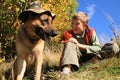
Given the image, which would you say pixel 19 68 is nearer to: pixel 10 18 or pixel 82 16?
pixel 82 16

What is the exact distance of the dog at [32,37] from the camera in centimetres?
695

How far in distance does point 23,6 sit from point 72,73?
3.94 metres

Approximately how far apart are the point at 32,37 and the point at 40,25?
0.44 m

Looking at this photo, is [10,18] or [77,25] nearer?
[77,25]

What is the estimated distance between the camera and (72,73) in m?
7.36

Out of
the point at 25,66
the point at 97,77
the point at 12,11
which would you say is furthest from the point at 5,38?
the point at 97,77

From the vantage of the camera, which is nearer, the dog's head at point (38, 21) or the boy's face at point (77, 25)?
the dog's head at point (38, 21)

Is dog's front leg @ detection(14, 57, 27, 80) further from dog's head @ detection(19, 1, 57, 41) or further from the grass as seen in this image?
dog's head @ detection(19, 1, 57, 41)

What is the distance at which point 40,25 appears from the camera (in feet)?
22.8

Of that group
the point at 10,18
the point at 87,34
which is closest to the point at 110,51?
the point at 87,34

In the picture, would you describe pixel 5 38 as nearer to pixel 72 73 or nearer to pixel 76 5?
pixel 72 73

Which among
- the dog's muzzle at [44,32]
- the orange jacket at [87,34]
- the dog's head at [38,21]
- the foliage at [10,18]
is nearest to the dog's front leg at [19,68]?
the dog's head at [38,21]

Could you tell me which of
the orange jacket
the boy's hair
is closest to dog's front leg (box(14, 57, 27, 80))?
the orange jacket

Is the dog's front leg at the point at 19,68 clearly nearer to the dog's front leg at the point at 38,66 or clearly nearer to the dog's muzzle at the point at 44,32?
the dog's front leg at the point at 38,66
